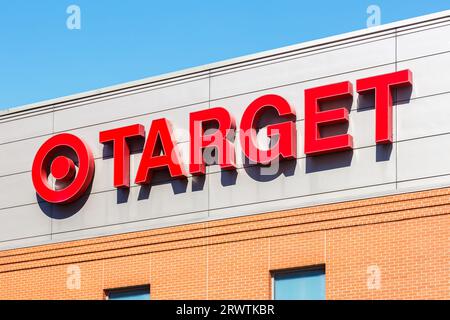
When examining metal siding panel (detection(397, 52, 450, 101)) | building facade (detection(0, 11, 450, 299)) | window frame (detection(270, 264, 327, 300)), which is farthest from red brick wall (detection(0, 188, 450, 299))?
metal siding panel (detection(397, 52, 450, 101))

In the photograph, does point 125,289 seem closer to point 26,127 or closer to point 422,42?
point 26,127

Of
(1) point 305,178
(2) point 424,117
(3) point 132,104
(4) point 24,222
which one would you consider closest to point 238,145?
(1) point 305,178

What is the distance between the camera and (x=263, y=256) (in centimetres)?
3028

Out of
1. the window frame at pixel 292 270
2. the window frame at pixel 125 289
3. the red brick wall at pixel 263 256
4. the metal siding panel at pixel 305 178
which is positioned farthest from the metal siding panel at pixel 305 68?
the window frame at pixel 125 289

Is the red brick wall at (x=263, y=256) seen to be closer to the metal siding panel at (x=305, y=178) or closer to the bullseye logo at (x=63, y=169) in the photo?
the metal siding panel at (x=305, y=178)

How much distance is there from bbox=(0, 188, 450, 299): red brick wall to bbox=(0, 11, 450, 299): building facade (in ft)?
0.12

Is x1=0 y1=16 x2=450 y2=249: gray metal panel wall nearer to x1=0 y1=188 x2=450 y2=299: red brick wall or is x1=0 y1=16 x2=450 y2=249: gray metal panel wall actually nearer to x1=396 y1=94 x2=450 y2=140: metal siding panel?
x1=396 y1=94 x2=450 y2=140: metal siding panel

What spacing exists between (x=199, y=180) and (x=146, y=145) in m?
1.91

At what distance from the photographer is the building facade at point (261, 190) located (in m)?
28.7

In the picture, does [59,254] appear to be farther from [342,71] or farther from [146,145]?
[342,71]

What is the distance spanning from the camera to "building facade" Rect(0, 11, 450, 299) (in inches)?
1129

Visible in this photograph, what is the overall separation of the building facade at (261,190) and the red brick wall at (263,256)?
35 mm

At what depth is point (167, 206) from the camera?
1271 inches
